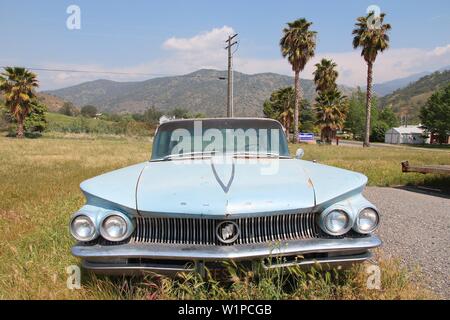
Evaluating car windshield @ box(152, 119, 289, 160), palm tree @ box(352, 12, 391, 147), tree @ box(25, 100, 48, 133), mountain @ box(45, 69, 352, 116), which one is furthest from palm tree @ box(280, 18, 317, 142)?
mountain @ box(45, 69, 352, 116)

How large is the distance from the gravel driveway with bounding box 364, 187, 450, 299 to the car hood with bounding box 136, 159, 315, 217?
5.82ft

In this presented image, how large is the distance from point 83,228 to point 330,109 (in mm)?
44852

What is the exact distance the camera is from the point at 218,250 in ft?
7.71

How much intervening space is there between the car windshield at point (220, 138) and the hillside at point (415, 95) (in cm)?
15597

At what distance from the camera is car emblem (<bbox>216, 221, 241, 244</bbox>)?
242cm

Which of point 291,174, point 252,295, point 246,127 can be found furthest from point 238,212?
point 246,127

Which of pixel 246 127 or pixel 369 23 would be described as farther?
pixel 369 23

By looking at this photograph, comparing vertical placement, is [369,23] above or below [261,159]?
above

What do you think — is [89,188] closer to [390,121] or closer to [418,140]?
[418,140]

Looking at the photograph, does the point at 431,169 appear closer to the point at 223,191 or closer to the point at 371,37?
the point at 223,191

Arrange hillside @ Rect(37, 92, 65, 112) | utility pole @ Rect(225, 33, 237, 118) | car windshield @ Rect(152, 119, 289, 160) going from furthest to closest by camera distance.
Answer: hillside @ Rect(37, 92, 65, 112) → utility pole @ Rect(225, 33, 237, 118) → car windshield @ Rect(152, 119, 289, 160)

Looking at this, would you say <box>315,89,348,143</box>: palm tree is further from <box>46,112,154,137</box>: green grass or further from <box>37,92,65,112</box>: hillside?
<box>37,92,65,112</box>: hillside

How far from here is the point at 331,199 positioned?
260cm

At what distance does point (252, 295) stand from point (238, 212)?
595 mm
